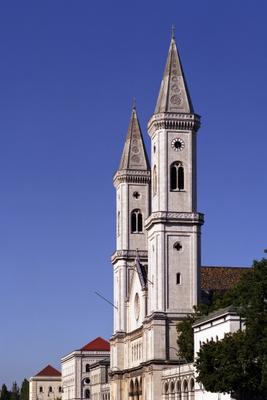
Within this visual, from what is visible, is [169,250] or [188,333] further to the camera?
[169,250]

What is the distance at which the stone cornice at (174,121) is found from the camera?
107m

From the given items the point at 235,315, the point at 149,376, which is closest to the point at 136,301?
the point at 149,376

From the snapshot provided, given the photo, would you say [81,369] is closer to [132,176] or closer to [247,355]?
[132,176]

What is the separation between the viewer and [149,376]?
10519cm

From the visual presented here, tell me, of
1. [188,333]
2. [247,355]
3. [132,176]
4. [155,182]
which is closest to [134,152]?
[132,176]

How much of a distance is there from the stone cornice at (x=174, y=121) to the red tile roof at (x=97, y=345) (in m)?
74.0

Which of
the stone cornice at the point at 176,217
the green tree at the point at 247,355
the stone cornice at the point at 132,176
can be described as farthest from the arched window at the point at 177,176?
the green tree at the point at 247,355

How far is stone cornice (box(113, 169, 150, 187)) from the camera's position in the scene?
129 metres

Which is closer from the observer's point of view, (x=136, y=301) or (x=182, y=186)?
(x=182, y=186)

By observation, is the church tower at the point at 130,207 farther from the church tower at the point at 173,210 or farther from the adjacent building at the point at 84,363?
the adjacent building at the point at 84,363

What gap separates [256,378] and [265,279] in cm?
651

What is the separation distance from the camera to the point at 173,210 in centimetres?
10631

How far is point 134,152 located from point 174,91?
23.1m

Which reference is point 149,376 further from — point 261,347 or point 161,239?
point 261,347
